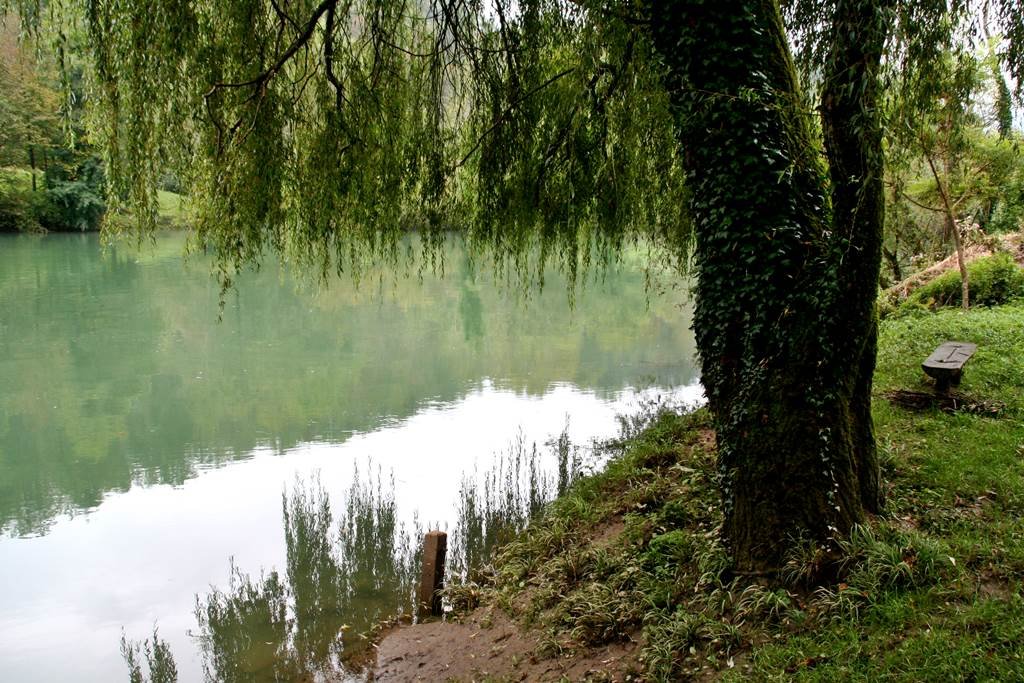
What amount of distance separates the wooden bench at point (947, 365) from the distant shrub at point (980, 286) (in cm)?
430

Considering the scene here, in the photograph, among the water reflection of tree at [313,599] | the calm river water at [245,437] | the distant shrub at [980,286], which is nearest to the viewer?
the water reflection of tree at [313,599]

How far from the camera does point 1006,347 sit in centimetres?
743

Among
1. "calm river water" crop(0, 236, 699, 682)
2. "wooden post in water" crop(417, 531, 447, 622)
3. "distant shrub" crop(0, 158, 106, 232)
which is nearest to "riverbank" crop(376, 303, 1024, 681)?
"wooden post in water" crop(417, 531, 447, 622)

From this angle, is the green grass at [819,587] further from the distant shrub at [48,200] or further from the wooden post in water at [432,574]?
the distant shrub at [48,200]

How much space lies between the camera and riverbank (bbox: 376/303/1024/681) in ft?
10.1

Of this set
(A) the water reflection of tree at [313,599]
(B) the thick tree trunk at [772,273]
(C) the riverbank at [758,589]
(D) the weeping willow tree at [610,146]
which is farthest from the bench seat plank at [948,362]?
(A) the water reflection of tree at [313,599]

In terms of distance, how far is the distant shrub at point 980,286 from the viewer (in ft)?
33.2

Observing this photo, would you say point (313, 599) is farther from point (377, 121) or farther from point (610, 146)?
point (610, 146)

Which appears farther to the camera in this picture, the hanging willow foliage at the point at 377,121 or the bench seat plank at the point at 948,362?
the bench seat plank at the point at 948,362

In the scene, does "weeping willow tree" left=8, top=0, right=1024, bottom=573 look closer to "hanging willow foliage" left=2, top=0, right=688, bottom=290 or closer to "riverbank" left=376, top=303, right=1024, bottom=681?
"hanging willow foliage" left=2, top=0, right=688, bottom=290

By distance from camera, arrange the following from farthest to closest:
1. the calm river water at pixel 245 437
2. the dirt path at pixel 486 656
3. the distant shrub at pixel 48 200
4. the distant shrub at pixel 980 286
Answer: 1. the distant shrub at pixel 48 200
2. the distant shrub at pixel 980 286
3. the calm river water at pixel 245 437
4. the dirt path at pixel 486 656

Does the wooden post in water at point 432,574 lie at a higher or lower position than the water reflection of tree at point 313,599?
higher

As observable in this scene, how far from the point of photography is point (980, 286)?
33.7 feet

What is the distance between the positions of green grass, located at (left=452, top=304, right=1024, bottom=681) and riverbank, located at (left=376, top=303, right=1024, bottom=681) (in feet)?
0.03
